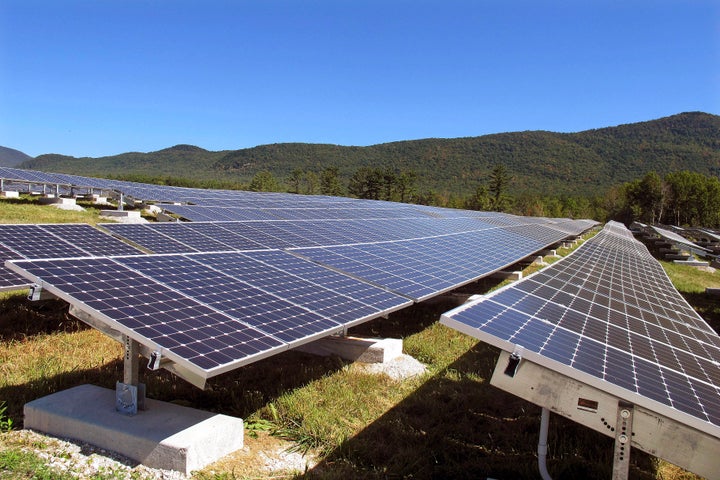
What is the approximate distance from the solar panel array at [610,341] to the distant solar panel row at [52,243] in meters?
8.46

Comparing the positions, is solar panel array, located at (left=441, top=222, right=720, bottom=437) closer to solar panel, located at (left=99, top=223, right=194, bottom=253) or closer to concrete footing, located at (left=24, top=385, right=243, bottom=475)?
concrete footing, located at (left=24, top=385, right=243, bottom=475)

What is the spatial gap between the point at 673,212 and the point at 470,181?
74785mm

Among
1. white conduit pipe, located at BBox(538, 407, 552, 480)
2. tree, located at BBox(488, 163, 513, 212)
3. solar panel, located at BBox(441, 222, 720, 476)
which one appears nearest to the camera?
solar panel, located at BBox(441, 222, 720, 476)

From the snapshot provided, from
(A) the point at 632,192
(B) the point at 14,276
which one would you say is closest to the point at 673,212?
(A) the point at 632,192

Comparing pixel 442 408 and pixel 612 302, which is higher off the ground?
pixel 612 302

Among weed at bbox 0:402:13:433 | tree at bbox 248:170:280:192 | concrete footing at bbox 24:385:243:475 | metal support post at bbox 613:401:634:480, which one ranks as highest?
tree at bbox 248:170:280:192

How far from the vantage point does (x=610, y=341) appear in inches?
226

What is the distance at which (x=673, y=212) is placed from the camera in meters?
95.3

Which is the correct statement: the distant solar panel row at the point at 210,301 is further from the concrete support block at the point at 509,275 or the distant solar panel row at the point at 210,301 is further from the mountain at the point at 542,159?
the mountain at the point at 542,159

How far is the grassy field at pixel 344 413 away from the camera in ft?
19.0

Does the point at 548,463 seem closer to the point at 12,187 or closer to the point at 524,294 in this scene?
the point at 524,294

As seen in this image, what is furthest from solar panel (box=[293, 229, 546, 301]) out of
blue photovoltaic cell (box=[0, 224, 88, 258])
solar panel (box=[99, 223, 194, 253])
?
blue photovoltaic cell (box=[0, 224, 88, 258])

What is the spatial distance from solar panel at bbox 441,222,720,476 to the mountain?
147 m

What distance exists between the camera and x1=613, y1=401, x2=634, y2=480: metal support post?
4.51m
